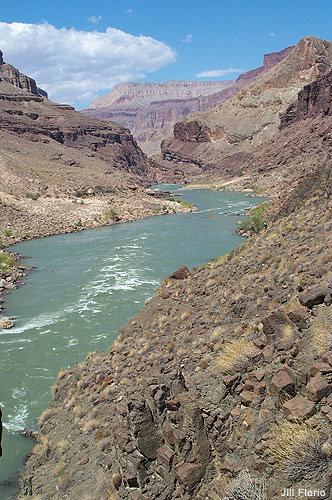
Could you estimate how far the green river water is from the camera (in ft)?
42.8

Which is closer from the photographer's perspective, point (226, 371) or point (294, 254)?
point (226, 371)

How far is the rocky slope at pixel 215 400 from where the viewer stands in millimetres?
5012

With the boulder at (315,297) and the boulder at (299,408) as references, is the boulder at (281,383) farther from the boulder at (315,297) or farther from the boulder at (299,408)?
the boulder at (315,297)

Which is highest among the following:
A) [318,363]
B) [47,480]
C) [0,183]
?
[0,183]

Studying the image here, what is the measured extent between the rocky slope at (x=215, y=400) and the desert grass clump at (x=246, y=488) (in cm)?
2

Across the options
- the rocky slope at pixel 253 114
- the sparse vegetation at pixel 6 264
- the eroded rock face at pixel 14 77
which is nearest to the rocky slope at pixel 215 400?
the sparse vegetation at pixel 6 264

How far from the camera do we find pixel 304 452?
4539 millimetres

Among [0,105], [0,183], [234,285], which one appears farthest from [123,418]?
[0,105]

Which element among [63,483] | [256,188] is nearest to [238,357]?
[63,483]

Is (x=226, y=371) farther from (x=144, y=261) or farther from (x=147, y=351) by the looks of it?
(x=144, y=261)

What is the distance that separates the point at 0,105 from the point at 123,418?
332 ft

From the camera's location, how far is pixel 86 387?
11164 millimetres

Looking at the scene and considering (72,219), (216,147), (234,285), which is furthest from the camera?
(216,147)

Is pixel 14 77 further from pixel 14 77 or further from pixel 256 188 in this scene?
pixel 256 188
